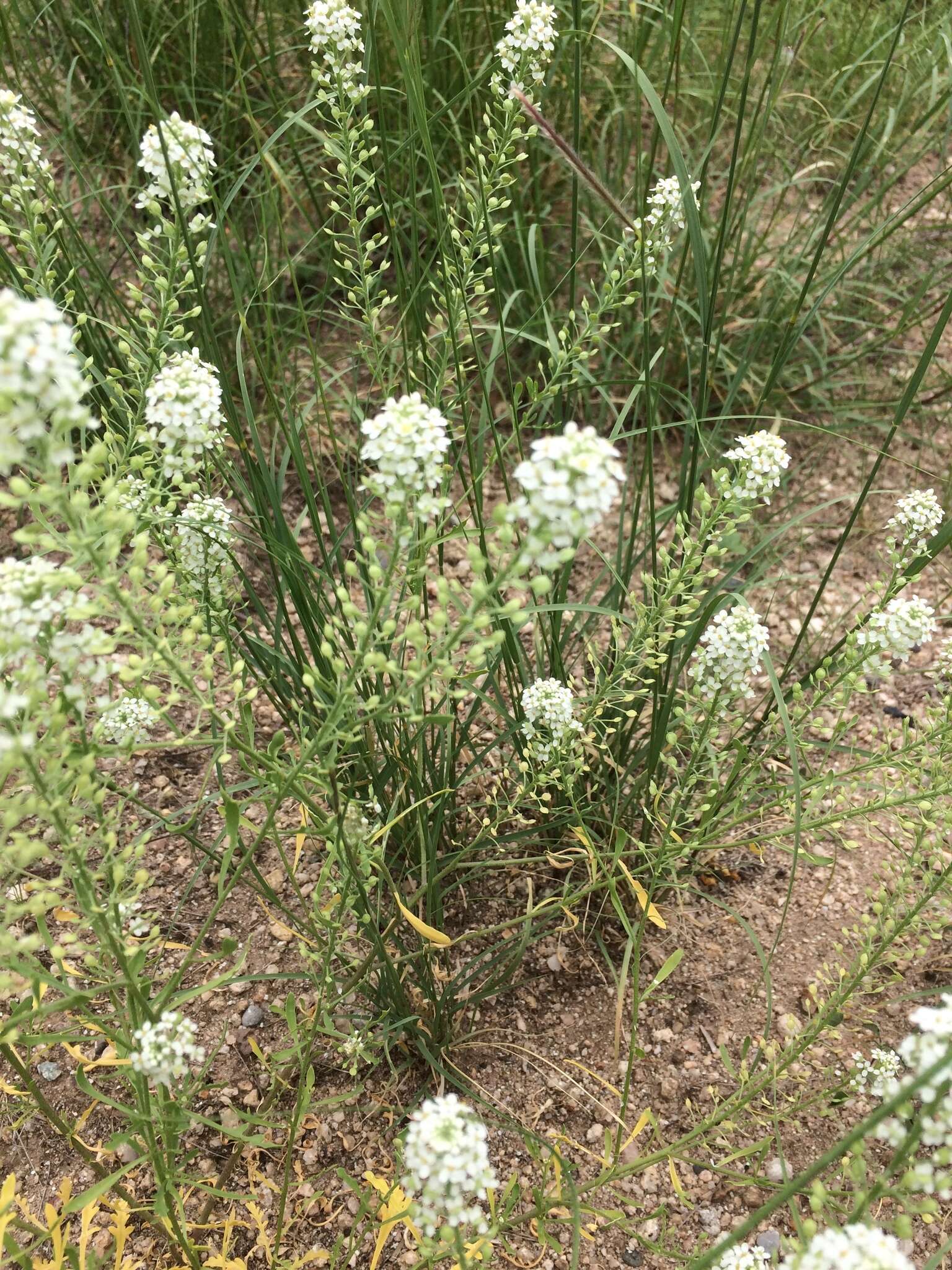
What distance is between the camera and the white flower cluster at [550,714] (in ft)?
7.23

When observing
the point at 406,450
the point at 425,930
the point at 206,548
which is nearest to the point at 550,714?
the point at 425,930

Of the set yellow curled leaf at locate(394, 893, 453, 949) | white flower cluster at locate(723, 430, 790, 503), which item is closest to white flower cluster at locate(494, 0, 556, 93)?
white flower cluster at locate(723, 430, 790, 503)

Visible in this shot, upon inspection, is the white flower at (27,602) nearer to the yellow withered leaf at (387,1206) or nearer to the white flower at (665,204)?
the yellow withered leaf at (387,1206)

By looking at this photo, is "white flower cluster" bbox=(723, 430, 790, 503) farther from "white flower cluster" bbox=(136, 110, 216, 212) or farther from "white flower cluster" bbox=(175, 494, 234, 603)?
"white flower cluster" bbox=(136, 110, 216, 212)

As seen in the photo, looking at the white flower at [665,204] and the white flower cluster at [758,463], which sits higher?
the white flower at [665,204]

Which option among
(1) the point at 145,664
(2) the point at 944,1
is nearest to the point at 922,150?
(2) the point at 944,1

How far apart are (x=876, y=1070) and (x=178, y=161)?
238cm

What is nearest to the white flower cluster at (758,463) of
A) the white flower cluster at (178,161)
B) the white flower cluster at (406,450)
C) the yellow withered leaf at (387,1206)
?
the white flower cluster at (406,450)

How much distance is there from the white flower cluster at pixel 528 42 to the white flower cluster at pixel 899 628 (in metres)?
1.40

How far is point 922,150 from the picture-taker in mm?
3678

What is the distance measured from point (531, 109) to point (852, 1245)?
66.9 inches

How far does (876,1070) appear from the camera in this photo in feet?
7.00

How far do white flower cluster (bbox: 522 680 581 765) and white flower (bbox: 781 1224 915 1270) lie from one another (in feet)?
3.60

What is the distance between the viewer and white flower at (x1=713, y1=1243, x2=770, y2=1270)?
1.72 m
